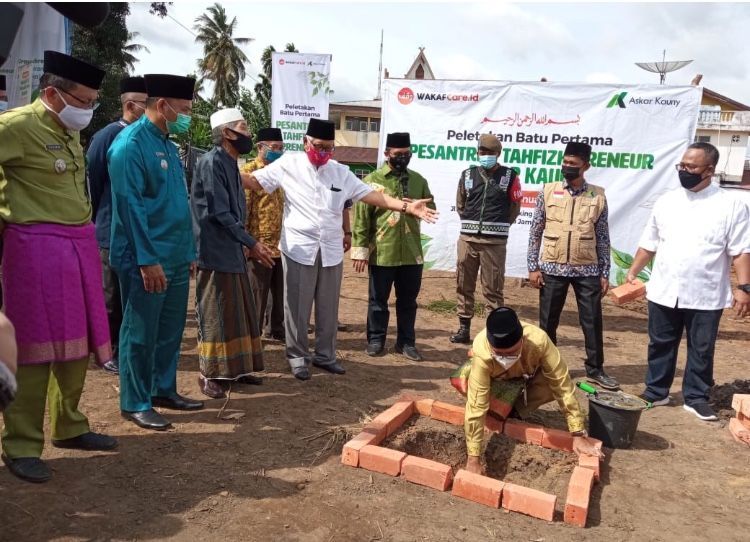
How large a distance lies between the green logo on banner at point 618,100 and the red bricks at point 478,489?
630 cm

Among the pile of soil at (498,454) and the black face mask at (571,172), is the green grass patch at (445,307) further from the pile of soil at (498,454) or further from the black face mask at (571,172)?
the pile of soil at (498,454)

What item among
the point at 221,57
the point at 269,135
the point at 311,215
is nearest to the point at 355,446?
the point at 311,215

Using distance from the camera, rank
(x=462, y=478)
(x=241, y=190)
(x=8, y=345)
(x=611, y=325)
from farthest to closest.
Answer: (x=611, y=325)
(x=241, y=190)
(x=462, y=478)
(x=8, y=345)

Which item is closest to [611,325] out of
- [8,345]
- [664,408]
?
[664,408]

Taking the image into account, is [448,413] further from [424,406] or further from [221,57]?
[221,57]

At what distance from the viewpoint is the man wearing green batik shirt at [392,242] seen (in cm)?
581

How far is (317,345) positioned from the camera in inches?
213

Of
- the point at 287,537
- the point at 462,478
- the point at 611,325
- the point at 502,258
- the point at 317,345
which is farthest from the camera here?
the point at 611,325

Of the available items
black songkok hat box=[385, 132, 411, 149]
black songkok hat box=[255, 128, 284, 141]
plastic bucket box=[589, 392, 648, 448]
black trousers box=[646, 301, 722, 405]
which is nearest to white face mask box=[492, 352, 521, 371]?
plastic bucket box=[589, 392, 648, 448]

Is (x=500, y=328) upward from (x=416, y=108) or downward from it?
downward

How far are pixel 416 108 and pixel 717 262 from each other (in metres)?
5.11

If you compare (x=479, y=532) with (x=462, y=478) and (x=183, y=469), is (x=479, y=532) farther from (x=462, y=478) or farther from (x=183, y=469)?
(x=183, y=469)

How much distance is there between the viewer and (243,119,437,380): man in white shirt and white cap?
501cm

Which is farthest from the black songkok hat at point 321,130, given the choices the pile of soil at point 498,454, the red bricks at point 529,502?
the red bricks at point 529,502
